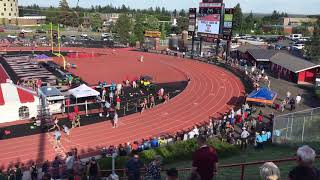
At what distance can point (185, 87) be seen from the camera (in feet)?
137

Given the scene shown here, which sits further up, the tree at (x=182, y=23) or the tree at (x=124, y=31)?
the tree at (x=182, y=23)

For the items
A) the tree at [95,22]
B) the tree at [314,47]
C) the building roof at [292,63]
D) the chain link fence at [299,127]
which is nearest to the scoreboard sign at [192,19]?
the building roof at [292,63]

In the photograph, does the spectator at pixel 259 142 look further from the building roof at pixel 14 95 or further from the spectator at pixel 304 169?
the building roof at pixel 14 95

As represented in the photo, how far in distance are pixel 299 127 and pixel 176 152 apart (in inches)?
248

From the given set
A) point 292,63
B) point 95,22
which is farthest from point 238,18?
point 292,63

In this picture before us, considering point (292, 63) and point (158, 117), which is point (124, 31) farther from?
point (158, 117)

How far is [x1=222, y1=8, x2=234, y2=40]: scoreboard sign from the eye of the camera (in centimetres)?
5316

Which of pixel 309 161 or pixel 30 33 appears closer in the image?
pixel 309 161

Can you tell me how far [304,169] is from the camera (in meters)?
5.62

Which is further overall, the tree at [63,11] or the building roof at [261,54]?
the tree at [63,11]

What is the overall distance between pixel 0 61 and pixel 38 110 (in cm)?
2855

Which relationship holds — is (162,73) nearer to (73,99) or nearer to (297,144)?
(73,99)

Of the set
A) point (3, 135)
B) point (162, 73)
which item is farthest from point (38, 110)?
point (162, 73)

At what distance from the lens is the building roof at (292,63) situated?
42.0 meters
